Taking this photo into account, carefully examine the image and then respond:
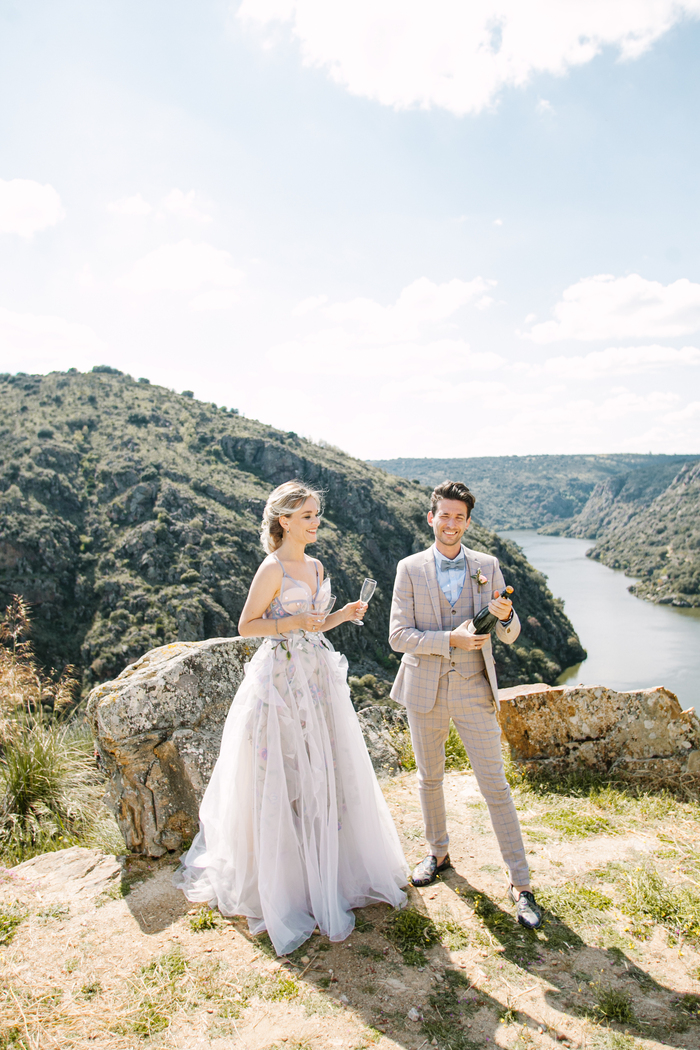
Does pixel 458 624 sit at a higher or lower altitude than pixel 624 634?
higher

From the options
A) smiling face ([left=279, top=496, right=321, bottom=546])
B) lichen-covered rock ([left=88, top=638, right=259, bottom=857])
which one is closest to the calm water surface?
lichen-covered rock ([left=88, top=638, right=259, bottom=857])

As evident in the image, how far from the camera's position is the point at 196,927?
2.66 meters

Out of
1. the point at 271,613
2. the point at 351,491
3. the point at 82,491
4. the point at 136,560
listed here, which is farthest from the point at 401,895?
the point at 351,491

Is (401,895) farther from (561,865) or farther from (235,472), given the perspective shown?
(235,472)

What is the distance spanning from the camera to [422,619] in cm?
290

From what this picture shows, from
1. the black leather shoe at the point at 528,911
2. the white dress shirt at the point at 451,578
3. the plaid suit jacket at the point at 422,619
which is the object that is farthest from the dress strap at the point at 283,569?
the black leather shoe at the point at 528,911

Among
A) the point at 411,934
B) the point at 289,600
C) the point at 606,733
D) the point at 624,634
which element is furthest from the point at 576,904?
the point at 624,634

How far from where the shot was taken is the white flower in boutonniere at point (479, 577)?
9.19 feet

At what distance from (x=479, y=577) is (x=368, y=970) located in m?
1.72

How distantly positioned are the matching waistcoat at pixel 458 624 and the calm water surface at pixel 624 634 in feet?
98.9

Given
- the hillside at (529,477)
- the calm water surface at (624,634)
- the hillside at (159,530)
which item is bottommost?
the calm water surface at (624,634)

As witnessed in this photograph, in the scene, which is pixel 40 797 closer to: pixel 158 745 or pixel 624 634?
pixel 158 745

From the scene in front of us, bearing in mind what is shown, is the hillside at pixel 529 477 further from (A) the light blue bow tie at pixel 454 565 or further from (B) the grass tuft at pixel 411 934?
(B) the grass tuft at pixel 411 934

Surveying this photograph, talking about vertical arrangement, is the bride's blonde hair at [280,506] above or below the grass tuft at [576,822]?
above
